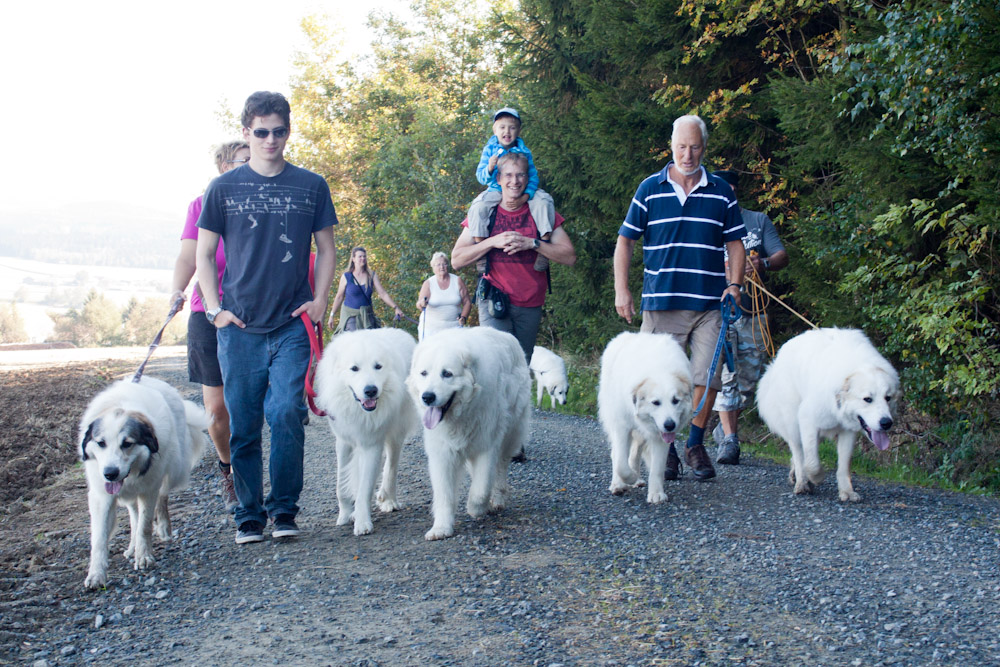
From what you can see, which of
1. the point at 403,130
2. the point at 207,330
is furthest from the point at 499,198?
the point at 403,130

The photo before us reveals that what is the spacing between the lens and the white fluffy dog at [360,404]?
16.0 ft

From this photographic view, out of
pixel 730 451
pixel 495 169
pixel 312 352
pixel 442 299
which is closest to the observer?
pixel 312 352

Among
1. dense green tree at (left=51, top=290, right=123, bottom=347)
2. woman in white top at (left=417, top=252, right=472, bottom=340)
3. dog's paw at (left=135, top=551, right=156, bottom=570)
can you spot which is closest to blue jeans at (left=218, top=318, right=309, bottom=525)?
dog's paw at (left=135, top=551, right=156, bottom=570)

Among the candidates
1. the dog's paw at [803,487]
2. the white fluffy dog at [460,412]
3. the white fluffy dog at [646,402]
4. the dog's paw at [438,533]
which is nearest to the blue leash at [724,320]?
the white fluffy dog at [646,402]

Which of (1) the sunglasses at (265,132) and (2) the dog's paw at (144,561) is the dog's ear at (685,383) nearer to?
(1) the sunglasses at (265,132)

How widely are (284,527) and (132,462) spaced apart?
92cm

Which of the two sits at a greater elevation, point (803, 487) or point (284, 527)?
point (803, 487)

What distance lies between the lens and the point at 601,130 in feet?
37.8

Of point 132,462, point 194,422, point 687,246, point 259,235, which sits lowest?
point 132,462

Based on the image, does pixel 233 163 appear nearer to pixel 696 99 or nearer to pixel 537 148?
pixel 696 99

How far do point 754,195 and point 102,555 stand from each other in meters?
8.71

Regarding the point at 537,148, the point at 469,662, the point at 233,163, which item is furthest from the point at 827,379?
the point at 537,148

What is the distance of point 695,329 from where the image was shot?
5.91m

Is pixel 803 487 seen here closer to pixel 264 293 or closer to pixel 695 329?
pixel 695 329
